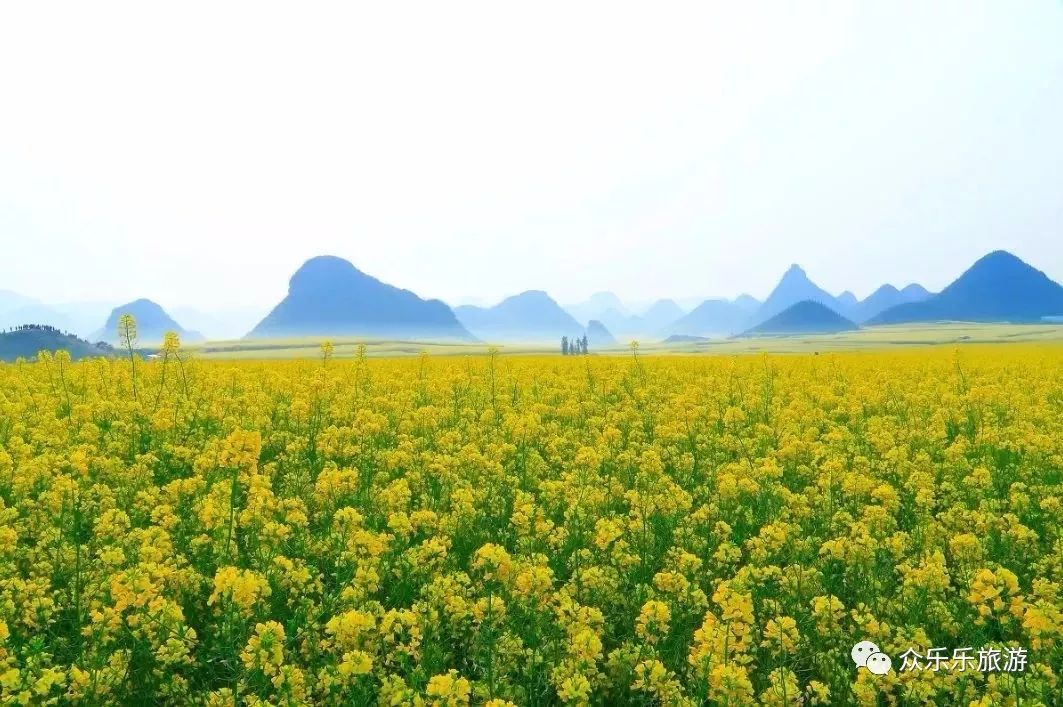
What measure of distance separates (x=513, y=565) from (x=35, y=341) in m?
161

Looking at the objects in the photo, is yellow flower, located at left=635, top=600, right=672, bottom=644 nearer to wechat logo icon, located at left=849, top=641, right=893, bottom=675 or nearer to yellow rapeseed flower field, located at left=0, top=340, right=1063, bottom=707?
yellow rapeseed flower field, located at left=0, top=340, right=1063, bottom=707

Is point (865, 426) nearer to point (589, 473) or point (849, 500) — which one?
point (849, 500)

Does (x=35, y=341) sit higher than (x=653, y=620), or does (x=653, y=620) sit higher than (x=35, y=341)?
(x=35, y=341)

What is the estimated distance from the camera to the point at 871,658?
14.3 ft

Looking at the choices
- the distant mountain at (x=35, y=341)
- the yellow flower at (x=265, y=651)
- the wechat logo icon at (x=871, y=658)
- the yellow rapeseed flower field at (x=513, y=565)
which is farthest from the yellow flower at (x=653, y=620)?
the distant mountain at (x=35, y=341)

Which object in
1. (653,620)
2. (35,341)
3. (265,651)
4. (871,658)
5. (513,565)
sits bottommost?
(871,658)

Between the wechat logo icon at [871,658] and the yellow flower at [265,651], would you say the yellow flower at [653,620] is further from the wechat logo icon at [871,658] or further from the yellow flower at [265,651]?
the yellow flower at [265,651]

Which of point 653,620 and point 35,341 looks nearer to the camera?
point 653,620

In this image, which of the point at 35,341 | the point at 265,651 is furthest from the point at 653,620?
the point at 35,341

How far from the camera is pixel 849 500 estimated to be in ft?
25.7

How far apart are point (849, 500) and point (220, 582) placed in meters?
7.25

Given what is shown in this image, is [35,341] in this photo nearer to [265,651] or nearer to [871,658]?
[265,651]

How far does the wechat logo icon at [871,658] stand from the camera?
14.0 ft

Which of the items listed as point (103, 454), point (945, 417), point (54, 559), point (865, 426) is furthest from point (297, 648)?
point (945, 417)
